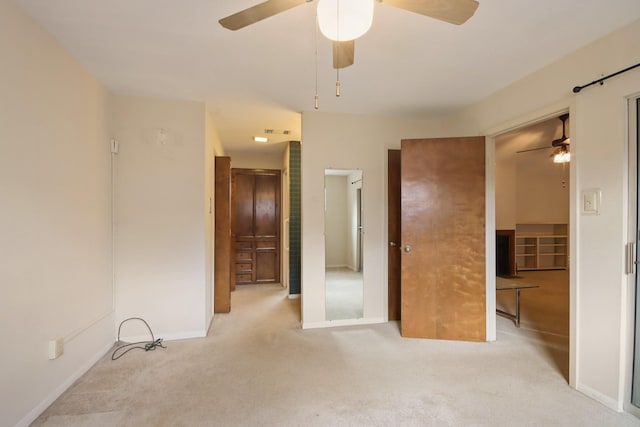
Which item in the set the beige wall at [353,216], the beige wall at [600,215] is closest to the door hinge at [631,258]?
the beige wall at [600,215]

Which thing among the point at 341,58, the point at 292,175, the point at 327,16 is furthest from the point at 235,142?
the point at 327,16

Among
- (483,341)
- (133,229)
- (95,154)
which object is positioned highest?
(95,154)

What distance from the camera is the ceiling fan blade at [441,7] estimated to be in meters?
1.28

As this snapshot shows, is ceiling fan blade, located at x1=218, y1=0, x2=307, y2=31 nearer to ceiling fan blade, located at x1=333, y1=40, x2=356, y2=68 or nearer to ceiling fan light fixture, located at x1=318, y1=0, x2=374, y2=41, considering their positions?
ceiling fan light fixture, located at x1=318, y1=0, x2=374, y2=41

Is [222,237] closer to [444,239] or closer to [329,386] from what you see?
[329,386]

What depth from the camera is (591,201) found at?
6.81 ft

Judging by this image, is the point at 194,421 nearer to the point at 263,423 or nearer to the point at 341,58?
the point at 263,423

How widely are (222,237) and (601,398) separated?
147 inches

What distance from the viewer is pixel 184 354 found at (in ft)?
8.95

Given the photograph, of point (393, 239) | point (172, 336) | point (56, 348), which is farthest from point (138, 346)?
point (393, 239)

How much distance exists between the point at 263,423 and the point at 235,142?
13.1ft

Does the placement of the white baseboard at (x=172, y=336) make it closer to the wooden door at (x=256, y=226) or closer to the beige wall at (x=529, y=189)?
the wooden door at (x=256, y=226)

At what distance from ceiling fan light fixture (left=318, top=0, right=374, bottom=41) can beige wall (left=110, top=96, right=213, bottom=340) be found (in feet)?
7.39

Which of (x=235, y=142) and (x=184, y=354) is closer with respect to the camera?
(x=184, y=354)
